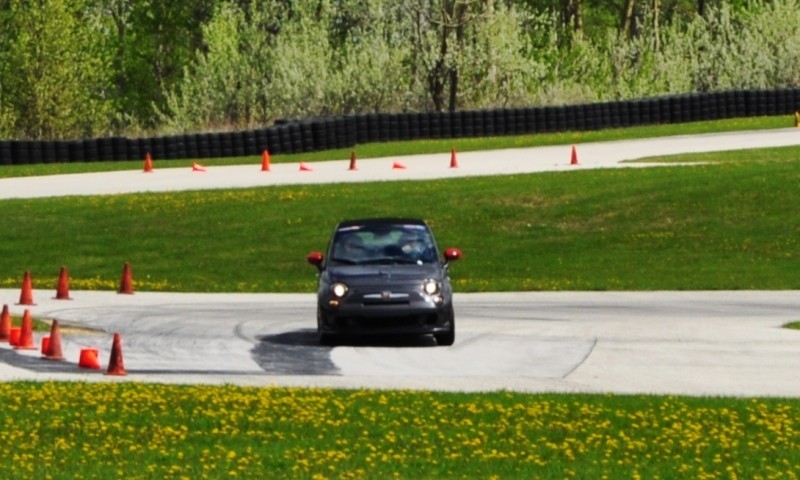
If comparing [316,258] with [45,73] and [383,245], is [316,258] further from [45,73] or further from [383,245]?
[45,73]

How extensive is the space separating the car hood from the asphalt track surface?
33.7 inches

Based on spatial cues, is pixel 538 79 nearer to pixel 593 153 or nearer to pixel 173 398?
pixel 593 153

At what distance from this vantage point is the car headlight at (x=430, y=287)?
2117cm

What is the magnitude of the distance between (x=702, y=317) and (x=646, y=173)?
52.3ft

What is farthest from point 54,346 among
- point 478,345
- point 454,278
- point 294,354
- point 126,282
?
point 454,278

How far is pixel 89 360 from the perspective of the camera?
1934 centimetres

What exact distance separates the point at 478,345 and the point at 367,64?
4347 centimetres

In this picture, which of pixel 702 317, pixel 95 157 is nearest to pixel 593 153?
pixel 95 157

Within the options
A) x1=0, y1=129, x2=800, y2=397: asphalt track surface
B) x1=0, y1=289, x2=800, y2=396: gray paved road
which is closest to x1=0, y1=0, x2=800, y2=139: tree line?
x1=0, y1=129, x2=800, y2=397: asphalt track surface

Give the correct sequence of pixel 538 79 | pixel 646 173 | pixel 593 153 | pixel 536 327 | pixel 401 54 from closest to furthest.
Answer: pixel 536 327 < pixel 646 173 < pixel 593 153 < pixel 401 54 < pixel 538 79

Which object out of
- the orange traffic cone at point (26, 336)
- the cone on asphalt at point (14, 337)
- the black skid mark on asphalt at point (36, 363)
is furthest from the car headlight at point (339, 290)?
the cone on asphalt at point (14, 337)

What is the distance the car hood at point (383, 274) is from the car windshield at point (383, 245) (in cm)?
22

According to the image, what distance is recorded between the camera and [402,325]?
21.1 m

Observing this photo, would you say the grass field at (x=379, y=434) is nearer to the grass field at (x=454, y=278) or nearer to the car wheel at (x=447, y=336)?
the grass field at (x=454, y=278)
